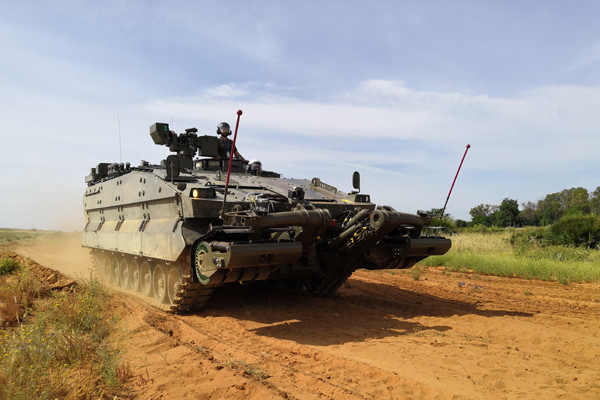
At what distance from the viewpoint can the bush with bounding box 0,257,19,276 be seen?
11.4 meters

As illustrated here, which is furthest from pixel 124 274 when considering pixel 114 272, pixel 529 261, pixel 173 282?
pixel 529 261

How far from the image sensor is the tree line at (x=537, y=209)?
1655 inches

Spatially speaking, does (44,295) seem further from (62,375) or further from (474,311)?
(474,311)

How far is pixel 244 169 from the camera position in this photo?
36.4 feet

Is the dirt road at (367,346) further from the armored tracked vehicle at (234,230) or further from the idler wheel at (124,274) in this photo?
the idler wheel at (124,274)

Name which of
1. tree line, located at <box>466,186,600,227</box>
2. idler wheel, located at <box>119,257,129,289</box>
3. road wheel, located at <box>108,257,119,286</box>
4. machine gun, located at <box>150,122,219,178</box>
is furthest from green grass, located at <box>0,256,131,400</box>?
tree line, located at <box>466,186,600,227</box>

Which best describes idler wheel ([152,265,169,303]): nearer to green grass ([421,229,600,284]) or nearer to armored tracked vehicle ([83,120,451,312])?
armored tracked vehicle ([83,120,451,312])

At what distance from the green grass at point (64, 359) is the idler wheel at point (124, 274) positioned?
333cm

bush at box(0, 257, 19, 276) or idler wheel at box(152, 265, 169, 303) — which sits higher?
bush at box(0, 257, 19, 276)

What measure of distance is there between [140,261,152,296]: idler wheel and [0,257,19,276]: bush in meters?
3.96

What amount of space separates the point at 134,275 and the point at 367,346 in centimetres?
629

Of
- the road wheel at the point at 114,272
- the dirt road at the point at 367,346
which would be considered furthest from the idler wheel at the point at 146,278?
the road wheel at the point at 114,272

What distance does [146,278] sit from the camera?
31.7ft

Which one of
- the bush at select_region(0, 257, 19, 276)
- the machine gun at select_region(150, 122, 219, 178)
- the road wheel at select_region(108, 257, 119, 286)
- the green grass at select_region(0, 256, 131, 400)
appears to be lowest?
the green grass at select_region(0, 256, 131, 400)
